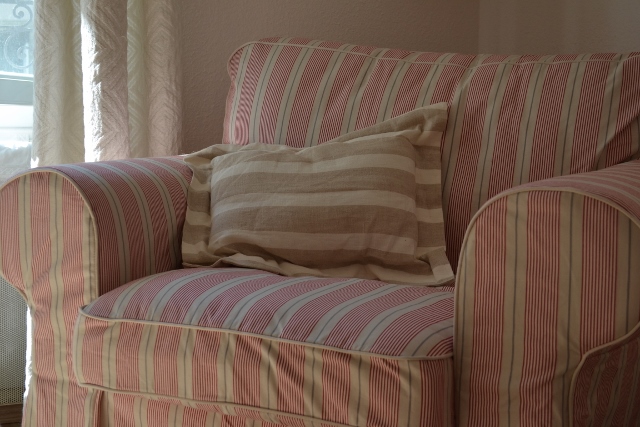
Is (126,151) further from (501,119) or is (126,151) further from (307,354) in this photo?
(307,354)

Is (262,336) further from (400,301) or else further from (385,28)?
(385,28)

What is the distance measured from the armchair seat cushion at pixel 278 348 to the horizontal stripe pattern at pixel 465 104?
1.35ft

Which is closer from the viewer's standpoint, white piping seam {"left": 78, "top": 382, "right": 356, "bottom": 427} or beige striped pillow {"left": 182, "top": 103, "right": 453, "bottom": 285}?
white piping seam {"left": 78, "top": 382, "right": 356, "bottom": 427}

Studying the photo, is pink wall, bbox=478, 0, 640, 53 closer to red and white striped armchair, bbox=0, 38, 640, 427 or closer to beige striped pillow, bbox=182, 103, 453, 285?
red and white striped armchair, bbox=0, 38, 640, 427

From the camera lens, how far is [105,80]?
175 centimetres

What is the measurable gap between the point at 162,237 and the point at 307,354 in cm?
51

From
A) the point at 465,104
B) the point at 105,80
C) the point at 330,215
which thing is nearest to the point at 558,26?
the point at 465,104

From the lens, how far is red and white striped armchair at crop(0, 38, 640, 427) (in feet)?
3.15

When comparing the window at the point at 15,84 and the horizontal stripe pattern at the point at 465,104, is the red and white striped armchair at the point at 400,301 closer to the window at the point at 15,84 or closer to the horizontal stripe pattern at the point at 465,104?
the horizontal stripe pattern at the point at 465,104

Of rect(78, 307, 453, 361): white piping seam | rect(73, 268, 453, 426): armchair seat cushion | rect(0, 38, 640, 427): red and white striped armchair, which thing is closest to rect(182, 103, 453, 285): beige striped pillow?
rect(0, 38, 640, 427): red and white striped armchair

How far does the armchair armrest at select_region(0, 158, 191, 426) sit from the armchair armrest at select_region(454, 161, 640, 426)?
0.60 meters

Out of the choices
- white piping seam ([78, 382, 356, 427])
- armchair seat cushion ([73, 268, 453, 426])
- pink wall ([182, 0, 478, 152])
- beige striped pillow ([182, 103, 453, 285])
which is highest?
pink wall ([182, 0, 478, 152])

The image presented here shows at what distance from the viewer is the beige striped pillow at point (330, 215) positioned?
4.60ft

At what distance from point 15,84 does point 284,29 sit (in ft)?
2.50
